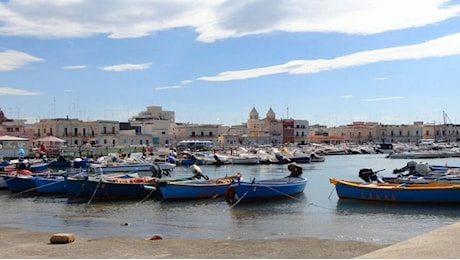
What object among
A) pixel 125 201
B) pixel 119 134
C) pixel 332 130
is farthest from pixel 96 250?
pixel 332 130

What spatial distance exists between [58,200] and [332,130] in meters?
150

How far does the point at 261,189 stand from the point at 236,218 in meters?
5.67

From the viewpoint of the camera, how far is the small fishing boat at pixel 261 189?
2933 centimetres

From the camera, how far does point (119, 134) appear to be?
117m

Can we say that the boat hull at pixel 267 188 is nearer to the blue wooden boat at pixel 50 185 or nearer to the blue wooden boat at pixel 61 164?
the blue wooden boat at pixel 50 185

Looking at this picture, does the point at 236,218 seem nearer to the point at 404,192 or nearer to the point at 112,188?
the point at 404,192

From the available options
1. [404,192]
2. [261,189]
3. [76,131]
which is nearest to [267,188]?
[261,189]

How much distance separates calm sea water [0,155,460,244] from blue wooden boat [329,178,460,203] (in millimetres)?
539

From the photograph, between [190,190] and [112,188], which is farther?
[112,188]

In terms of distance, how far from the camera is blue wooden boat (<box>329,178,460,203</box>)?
27.1m

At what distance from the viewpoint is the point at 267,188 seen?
30.2 meters

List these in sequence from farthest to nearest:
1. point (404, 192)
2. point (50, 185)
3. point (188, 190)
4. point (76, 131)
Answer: point (76, 131)
point (50, 185)
point (188, 190)
point (404, 192)

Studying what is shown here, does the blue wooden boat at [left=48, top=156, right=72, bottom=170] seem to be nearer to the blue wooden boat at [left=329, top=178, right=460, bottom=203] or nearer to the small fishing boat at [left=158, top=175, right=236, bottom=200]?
the small fishing boat at [left=158, top=175, right=236, bottom=200]

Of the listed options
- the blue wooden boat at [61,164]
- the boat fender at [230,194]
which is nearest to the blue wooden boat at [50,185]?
the boat fender at [230,194]
